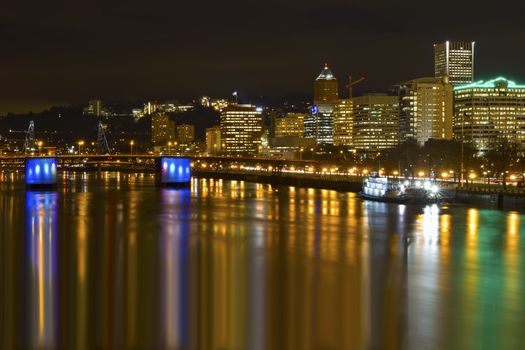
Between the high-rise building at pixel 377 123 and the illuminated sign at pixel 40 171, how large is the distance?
5309 centimetres

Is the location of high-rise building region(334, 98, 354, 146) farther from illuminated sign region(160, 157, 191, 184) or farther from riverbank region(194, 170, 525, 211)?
illuminated sign region(160, 157, 191, 184)

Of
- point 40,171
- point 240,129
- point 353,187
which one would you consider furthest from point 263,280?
point 240,129

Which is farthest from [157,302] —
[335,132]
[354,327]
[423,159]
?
[335,132]

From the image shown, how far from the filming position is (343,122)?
304ft

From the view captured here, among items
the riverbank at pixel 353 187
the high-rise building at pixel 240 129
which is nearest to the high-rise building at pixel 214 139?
the high-rise building at pixel 240 129

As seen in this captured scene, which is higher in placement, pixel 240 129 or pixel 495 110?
pixel 495 110

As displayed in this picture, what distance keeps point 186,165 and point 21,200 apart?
14027 millimetres

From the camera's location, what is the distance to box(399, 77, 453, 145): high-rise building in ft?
272

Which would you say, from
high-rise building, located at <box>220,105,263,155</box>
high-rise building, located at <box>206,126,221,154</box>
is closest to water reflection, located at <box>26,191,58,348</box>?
high-rise building, located at <box>220,105,263,155</box>

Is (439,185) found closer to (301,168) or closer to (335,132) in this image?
(301,168)

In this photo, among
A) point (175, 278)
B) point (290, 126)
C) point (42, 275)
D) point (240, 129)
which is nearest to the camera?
point (175, 278)

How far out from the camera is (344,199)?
30.6 m

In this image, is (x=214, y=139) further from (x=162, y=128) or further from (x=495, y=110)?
(x=495, y=110)

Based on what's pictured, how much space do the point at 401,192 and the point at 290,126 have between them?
80270 millimetres
